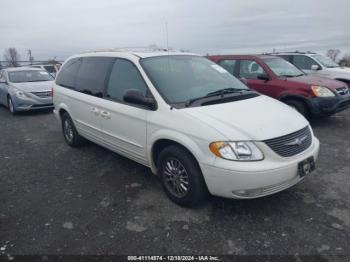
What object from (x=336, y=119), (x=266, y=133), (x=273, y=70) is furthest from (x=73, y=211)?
(x=336, y=119)

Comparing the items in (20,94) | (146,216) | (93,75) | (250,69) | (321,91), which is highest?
(93,75)

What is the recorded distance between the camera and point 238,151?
9.68 ft

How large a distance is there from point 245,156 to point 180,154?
0.72 metres

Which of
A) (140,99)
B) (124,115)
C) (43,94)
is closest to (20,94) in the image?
(43,94)

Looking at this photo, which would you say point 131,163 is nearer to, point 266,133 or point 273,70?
point 266,133

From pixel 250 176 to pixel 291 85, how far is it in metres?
4.60

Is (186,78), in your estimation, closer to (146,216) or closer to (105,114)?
(105,114)

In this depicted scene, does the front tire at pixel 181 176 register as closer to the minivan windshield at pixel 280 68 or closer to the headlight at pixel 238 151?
the headlight at pixel 238 151

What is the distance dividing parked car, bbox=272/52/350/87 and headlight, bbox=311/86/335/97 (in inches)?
134

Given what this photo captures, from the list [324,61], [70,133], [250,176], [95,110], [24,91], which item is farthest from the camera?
[324,61]

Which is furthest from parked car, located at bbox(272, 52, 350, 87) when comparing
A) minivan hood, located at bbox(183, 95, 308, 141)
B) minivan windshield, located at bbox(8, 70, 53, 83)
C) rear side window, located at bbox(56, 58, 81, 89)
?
minivan windshield, located at bbox(8, 70, 53, 83)

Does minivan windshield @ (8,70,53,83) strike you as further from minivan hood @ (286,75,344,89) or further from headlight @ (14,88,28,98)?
minivan hood @ (286,75,344,89)

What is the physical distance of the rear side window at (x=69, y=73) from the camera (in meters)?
5.45

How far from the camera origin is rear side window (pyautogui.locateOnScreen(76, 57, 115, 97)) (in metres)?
4.57
